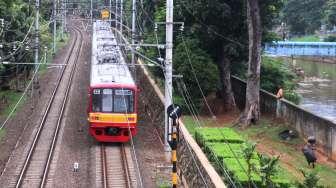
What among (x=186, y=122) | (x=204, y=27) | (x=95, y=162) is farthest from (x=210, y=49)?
(x=95, y=162)

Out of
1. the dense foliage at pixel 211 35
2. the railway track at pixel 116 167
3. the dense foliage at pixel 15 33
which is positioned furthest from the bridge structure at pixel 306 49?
the railway track at pixel 116 167

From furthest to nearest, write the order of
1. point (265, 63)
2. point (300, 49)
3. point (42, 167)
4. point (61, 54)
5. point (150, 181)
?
point (300, 49) → point (61, 54) → point (265, 63) → point (42, 167) → point (150, 181)

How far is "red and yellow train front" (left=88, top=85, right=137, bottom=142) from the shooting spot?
27344 mm

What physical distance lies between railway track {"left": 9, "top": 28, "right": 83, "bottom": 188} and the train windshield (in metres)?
2.71

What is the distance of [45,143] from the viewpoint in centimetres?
2847

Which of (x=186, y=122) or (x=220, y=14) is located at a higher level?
(x=220, y=14)

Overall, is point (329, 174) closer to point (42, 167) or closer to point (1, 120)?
point (42, 167)

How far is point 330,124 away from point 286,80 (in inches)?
743

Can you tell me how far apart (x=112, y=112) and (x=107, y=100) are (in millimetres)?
557

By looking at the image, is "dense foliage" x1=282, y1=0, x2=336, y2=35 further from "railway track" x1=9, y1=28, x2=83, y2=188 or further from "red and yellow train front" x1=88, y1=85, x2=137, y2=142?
"red and yellow train front" x1=88, y1=85, x2=137, y2=142

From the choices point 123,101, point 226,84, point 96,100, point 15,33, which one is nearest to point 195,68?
point 226,84

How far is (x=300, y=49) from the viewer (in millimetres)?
87125

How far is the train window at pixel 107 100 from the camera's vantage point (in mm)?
27531

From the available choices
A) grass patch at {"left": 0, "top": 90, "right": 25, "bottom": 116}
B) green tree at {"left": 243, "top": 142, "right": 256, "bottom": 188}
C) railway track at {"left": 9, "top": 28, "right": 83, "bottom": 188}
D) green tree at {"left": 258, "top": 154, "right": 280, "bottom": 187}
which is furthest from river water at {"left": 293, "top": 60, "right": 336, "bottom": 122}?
green tree at {"left": 258, "top": 154, "right": 280, "bottom": 187}
